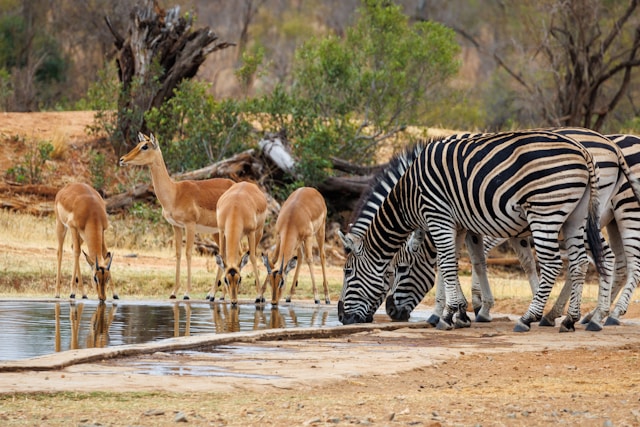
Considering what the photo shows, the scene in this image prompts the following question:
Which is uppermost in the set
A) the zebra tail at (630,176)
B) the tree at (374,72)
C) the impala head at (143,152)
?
the tree at (374,72)

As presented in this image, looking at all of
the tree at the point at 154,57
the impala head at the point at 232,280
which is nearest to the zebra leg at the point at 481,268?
the impala head at the point at 232,280

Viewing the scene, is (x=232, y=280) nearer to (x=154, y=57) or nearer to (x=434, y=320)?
(x=434, y=320)

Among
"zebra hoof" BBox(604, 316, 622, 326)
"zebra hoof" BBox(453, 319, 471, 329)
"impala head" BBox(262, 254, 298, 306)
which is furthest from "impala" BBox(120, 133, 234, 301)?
"zebra hoof" BBox(604, 316, 622, 326)

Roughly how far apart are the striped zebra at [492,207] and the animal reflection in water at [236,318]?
684mm

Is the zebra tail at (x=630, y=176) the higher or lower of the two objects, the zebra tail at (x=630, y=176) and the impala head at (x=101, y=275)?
the higher

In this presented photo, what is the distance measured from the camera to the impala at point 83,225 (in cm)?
1379

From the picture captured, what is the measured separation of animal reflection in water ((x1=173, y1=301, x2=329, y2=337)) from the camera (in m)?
10.6

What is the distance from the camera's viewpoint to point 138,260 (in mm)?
18641

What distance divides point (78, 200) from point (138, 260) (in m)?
4.16

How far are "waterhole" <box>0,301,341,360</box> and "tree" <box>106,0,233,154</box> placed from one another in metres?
14.7

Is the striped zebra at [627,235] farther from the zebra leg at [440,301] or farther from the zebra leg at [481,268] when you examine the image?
the zebra leg at [440,301]

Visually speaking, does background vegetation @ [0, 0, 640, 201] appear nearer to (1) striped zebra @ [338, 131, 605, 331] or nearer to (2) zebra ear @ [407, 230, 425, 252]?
(2) zebra ear @ [407, 230, 425, 252]

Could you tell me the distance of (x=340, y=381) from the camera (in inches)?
277

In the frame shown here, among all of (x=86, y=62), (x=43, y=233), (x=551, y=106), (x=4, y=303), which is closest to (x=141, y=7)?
(x=43, y=233)
